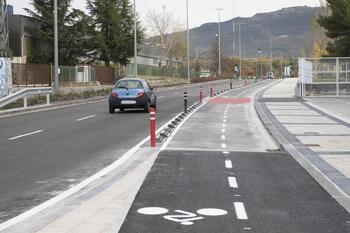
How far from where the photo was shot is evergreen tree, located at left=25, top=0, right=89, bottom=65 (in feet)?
166

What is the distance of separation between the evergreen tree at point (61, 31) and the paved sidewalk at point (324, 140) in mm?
29923

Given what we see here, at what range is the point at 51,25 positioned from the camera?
51062 mm

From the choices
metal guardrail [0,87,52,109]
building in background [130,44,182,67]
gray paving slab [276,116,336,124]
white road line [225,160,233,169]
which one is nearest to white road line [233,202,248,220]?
white road line [225,160,233,169]

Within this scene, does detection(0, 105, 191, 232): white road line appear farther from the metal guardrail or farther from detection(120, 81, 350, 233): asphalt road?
the metal guardrail

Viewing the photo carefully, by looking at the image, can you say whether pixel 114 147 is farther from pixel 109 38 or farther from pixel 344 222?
pixel 109 38

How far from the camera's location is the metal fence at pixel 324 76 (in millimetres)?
36062

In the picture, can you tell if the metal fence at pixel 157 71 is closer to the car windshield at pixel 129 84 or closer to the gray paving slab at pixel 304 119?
the car windshield at pixel 129 84

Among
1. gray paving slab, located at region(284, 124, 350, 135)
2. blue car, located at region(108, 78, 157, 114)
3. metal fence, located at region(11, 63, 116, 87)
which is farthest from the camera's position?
metal fence, located at region(11, 63, 116, 87)

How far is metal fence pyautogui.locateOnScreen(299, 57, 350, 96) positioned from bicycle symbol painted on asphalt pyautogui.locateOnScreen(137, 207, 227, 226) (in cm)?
2926

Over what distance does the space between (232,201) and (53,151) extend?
6255 mm

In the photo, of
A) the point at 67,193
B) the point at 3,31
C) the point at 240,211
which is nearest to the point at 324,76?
the point at 3,31

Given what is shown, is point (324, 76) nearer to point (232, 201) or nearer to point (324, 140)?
point (324, 140)

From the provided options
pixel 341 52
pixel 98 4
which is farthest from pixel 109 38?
pixel 341 52

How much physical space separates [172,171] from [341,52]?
33.0m
